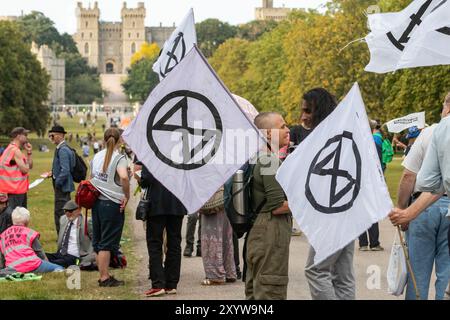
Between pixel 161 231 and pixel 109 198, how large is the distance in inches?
25.5

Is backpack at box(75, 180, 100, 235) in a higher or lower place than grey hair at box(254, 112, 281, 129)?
lower

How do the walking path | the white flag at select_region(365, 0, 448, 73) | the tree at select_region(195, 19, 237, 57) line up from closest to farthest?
the white flag at select_region(365, 0, 448, 73), the walking path, the tree at select_region(195, 19, 237, 57)

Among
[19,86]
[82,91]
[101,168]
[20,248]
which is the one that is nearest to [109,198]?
[101,168]

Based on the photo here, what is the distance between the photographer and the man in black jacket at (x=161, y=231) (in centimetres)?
1108

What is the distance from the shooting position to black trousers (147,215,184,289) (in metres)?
11.2

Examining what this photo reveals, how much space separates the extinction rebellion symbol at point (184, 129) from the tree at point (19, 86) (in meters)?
64.7

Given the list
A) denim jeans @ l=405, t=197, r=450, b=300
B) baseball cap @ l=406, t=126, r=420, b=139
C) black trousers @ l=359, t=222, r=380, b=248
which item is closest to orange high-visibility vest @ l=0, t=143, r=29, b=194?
black trousers @ l=359, t=222, r=380, b=248

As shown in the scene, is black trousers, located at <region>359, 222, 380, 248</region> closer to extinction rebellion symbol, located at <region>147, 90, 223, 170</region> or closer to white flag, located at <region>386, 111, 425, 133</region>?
white flag, located at <region>386, 111, 425, 133</region>

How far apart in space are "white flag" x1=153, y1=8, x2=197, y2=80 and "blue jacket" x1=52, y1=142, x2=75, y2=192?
169 centimetres

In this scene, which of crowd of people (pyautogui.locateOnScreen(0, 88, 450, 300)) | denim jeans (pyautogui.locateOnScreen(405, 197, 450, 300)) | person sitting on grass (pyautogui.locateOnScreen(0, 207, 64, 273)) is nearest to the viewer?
crowd of people (pyautogui.locateOnScreen(0, 88, 450, 300))

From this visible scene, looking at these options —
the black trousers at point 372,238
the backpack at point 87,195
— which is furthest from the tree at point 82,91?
the backpack at point 87,195

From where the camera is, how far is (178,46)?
45.4ft
